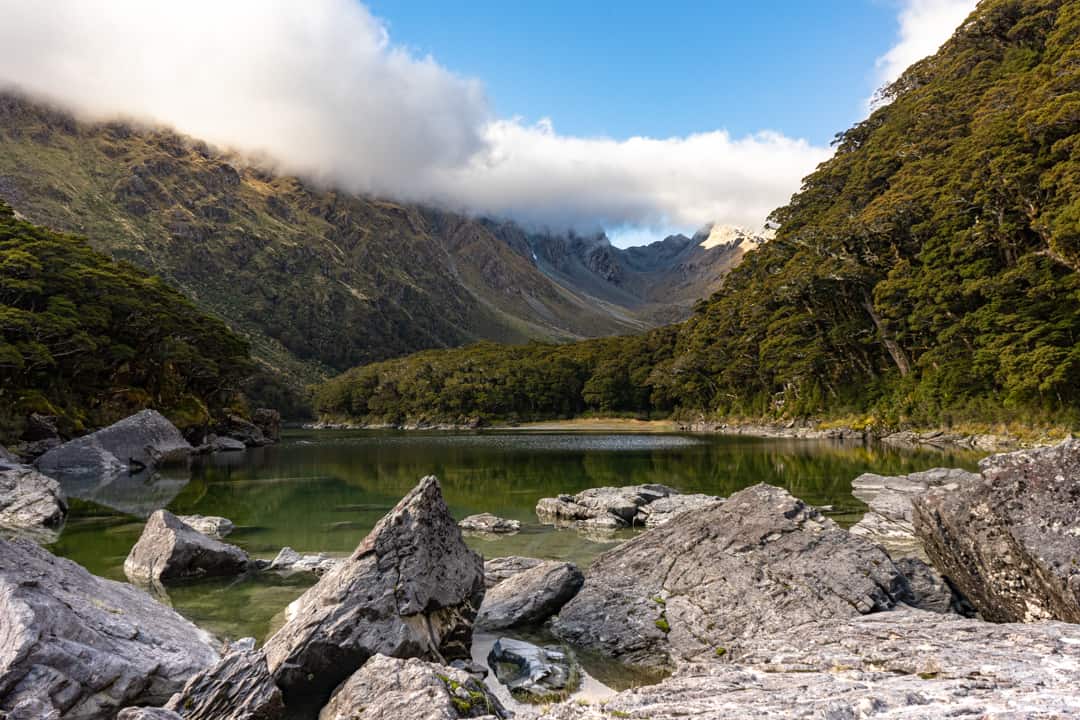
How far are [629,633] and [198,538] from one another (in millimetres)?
11383

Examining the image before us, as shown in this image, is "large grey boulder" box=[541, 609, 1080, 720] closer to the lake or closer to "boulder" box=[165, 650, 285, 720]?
the lake

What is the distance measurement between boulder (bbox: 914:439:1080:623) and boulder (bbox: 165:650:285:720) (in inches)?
406

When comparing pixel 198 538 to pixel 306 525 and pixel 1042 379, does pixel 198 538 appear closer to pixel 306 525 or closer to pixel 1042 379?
pixel 306 525

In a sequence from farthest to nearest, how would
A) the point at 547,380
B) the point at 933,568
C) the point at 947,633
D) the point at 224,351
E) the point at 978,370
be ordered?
1. the point at 547,380
2. the point at 224,351
3. the point at 978,370
4. the point at 933,568
5. the point at 947,633

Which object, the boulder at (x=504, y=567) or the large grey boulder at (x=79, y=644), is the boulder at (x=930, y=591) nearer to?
the boulder at (x=504, y=567)

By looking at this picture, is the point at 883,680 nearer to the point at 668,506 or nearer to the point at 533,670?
the point at 533,670

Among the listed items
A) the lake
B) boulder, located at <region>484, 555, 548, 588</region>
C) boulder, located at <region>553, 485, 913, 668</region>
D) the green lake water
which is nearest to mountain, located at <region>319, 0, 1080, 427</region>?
the lake

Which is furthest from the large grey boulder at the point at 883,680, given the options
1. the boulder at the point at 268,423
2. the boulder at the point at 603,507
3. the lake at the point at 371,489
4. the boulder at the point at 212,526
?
the boulder at the point at 268,423

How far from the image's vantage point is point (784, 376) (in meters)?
80.6

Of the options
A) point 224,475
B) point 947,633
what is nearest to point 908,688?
point 947,633

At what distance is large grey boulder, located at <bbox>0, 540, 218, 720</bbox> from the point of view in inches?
278

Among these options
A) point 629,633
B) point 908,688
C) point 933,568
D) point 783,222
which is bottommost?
point 629,633

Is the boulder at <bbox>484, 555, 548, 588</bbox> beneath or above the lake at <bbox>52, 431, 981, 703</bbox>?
above

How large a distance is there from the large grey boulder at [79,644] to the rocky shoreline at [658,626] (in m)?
0.03
